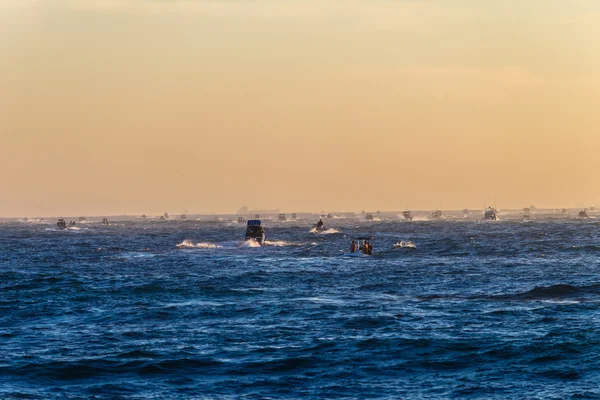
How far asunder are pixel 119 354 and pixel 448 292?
26.4 meters

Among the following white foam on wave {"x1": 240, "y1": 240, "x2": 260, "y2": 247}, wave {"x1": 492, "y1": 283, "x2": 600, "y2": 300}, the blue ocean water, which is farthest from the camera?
white foam on wave {"x1": 240, "y1": 240, "x2": 260, "y2": 247}

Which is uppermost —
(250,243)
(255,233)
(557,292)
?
(255,233)

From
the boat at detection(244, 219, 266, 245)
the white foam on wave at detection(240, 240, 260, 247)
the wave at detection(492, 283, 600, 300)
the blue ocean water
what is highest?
the boat at detection(244, 219, 266, 245)

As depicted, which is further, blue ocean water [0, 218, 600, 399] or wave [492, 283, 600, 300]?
wave [492, 283, 600, 300]

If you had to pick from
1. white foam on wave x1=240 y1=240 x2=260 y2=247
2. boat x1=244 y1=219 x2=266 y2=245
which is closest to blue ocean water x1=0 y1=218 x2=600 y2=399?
white foam on wave x1=240 y1=240 x2=260 y2=247

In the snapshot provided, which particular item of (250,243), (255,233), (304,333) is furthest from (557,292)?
(255,233)

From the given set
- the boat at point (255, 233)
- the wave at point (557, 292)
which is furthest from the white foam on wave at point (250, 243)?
the wave at point (557, 292)

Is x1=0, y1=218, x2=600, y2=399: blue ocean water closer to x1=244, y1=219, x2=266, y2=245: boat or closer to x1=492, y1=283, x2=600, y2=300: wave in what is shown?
x1=492, y1=283, x2=600, y2=300: wave

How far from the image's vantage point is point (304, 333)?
37.9 meters

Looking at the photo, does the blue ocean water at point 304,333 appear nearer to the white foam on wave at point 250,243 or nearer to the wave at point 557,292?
the wave at point 557,292

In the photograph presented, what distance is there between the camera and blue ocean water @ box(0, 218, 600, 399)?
2845 centimetres

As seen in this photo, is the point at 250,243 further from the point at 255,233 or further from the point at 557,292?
the point at 557,292

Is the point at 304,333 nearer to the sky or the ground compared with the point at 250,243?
nearer to the ground

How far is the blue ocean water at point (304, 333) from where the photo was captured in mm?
28453
